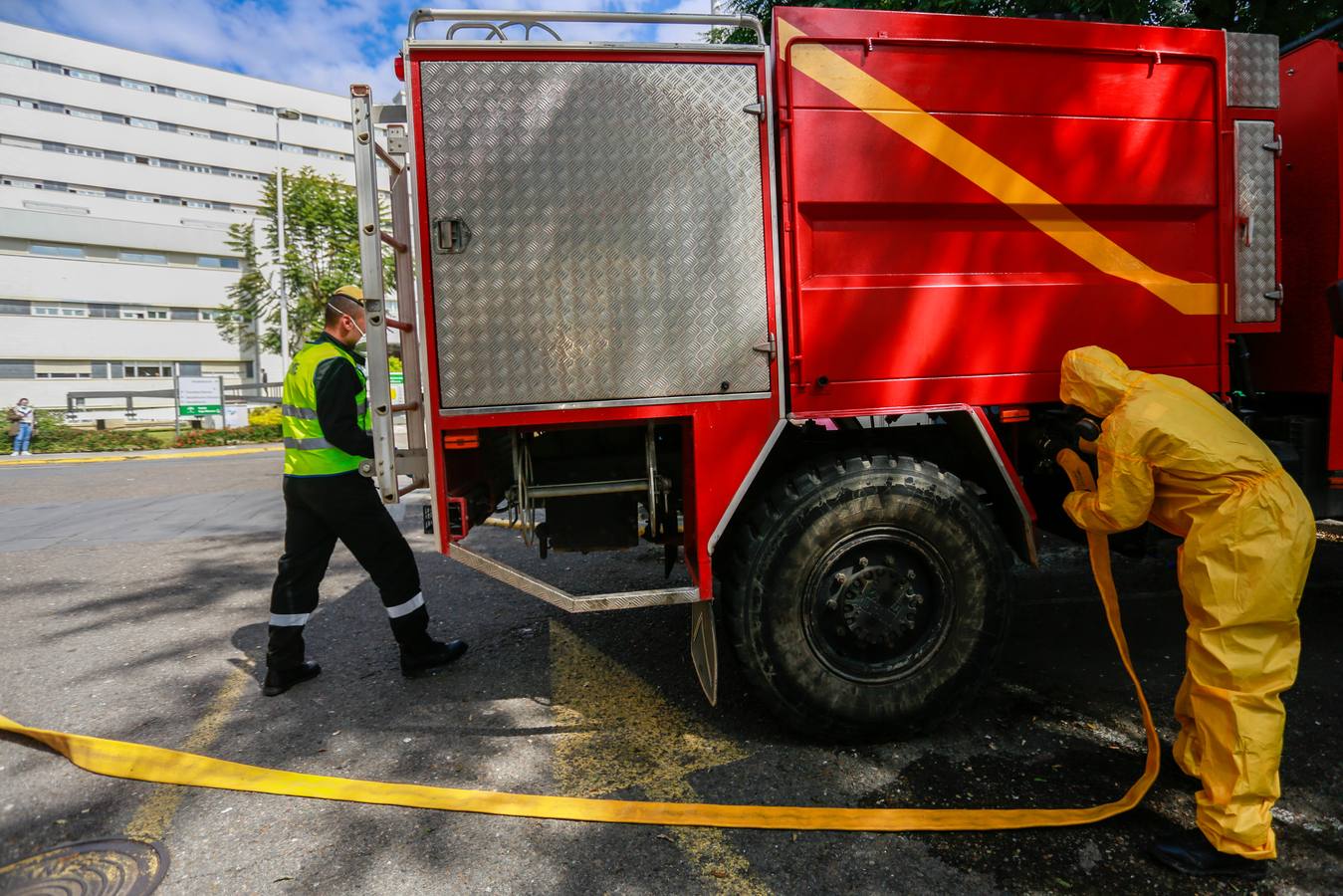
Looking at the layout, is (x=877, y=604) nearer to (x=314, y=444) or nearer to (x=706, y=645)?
(x=706, y=645)

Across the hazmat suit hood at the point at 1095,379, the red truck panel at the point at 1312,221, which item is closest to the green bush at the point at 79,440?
the hazmat suit hood at the point at 1095,379

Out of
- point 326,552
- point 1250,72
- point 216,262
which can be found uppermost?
point 216,262

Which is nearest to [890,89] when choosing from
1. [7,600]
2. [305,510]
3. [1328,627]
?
[305,510]

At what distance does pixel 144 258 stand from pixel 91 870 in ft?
134

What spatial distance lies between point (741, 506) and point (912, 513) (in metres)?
0.66

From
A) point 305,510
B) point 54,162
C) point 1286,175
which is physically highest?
point 54,162

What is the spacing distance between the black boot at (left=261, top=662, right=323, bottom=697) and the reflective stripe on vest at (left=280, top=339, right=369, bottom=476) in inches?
39.1

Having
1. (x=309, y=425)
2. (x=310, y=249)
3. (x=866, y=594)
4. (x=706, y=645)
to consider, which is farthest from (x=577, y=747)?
(x=310, y=249)

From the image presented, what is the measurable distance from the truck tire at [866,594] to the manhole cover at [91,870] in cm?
205

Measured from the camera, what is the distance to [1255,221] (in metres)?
3.13

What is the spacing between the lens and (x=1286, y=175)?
136 inches

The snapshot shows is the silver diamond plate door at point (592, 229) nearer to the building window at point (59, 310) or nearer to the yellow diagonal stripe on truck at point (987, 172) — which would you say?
the yellow diagonal stripe on truck at point (987, 172)

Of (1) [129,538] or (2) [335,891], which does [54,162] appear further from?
(2) [335,891]

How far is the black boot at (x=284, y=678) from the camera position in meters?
3.66
